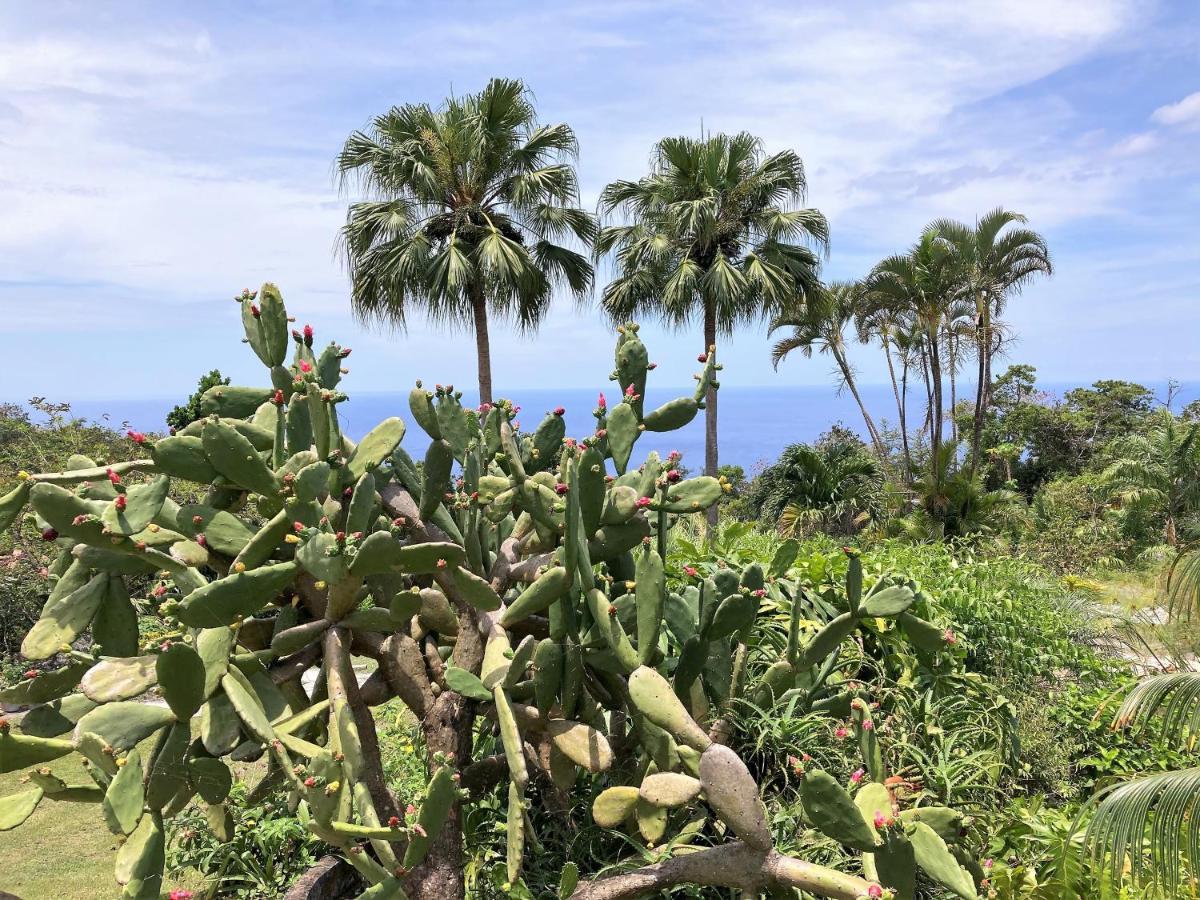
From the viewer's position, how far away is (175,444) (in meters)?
2.62

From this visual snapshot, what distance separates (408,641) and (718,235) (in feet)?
51.7

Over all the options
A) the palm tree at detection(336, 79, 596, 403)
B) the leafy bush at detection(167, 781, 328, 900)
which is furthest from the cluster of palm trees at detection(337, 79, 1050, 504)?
the leafy bush at detection(167, 781, 328, 900)

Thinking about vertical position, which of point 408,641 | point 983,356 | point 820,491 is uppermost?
point 983,356

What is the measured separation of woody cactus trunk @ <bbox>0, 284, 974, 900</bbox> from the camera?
2.40 meters

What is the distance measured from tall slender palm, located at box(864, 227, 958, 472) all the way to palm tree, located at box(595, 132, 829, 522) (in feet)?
13.6

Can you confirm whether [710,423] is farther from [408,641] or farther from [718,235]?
[408,641]

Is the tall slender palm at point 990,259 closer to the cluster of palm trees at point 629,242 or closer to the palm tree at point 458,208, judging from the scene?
the cluster of palm trees at point 629,242

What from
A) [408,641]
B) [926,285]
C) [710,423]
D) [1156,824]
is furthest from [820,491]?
[408,641]

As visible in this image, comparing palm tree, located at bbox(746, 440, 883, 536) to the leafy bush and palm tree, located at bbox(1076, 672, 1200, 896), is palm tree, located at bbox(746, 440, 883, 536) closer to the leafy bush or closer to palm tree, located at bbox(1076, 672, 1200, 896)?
the leafy bush

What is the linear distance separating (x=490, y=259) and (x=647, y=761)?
12518mm

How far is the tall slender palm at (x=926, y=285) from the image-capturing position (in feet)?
68.1

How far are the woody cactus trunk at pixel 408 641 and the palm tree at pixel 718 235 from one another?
1386 cm

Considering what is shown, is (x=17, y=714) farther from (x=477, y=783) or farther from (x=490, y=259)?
(x=490, y=259)

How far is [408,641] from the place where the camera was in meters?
3.03
